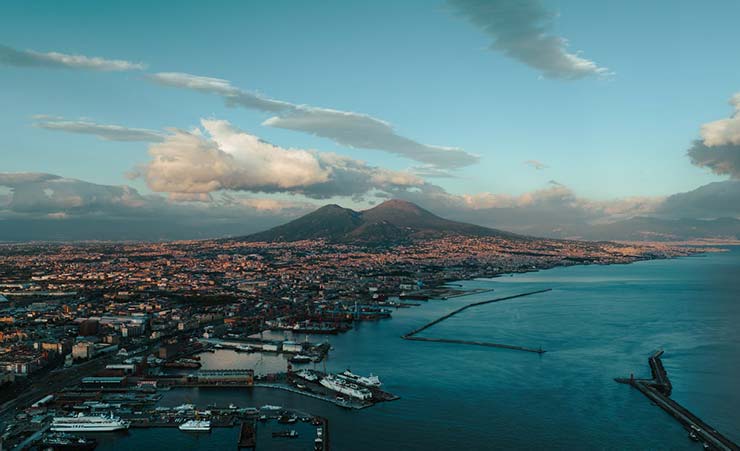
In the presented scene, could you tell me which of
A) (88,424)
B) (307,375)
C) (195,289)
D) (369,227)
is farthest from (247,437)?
(369,227)

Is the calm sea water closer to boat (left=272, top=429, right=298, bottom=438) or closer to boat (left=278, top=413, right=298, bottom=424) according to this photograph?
boat (left=272, top=429, right=298, bottom=438)

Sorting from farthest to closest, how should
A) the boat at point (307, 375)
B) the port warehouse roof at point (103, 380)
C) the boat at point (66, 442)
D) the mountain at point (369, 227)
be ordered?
the mountain at point (369, 227)
the boat at point (307, 375)
the port warehouse roof at point (103, 380)
the boat at point (66, 442)

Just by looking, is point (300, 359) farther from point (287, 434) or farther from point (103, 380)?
point (287, 434)

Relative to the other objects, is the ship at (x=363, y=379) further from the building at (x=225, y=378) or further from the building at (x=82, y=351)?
the building at (x=82, y=351)

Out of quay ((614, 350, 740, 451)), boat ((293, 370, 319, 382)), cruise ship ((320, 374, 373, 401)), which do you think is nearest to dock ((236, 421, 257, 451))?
cruise ship ((320, 374, 373, 401))

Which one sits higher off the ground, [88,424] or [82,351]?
[82,351]

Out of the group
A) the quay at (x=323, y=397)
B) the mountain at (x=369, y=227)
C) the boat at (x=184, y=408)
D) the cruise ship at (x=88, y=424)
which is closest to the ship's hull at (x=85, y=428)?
the cruise ship at (x=88, y=424)
